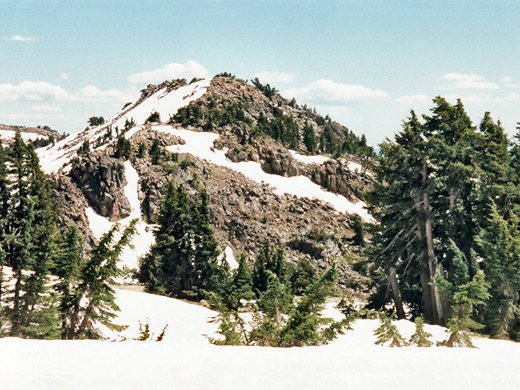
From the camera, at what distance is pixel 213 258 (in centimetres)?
4347

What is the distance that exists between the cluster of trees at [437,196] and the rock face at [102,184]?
158 feet

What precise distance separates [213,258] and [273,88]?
95646 mm

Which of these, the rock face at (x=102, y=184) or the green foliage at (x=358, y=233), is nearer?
the rock face at (x=102, y=184)

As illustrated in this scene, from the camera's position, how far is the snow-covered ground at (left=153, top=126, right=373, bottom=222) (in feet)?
275

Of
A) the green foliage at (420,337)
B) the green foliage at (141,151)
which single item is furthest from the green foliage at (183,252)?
the green foliage at (141,151)

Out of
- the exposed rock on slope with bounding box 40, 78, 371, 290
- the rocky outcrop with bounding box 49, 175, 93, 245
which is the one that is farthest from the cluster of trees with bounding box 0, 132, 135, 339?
the rocky outcrop with bounding box 49, 175, 93, 245

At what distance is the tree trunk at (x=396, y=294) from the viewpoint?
28.9 metres

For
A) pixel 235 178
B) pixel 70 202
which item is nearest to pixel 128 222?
pixel 70 202

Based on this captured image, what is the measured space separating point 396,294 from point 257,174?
57.7m

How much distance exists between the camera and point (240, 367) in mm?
7656

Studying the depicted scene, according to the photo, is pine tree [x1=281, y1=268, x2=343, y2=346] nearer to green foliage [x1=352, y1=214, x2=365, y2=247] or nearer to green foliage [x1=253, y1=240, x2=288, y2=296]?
green foliage [x1=253, y1=240, x2=288, y2=296]

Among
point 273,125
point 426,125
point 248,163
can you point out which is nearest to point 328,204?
point 248,163

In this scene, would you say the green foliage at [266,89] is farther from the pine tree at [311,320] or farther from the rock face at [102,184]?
the pine tree at [311,320]

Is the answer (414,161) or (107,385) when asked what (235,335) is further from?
(414,161)
